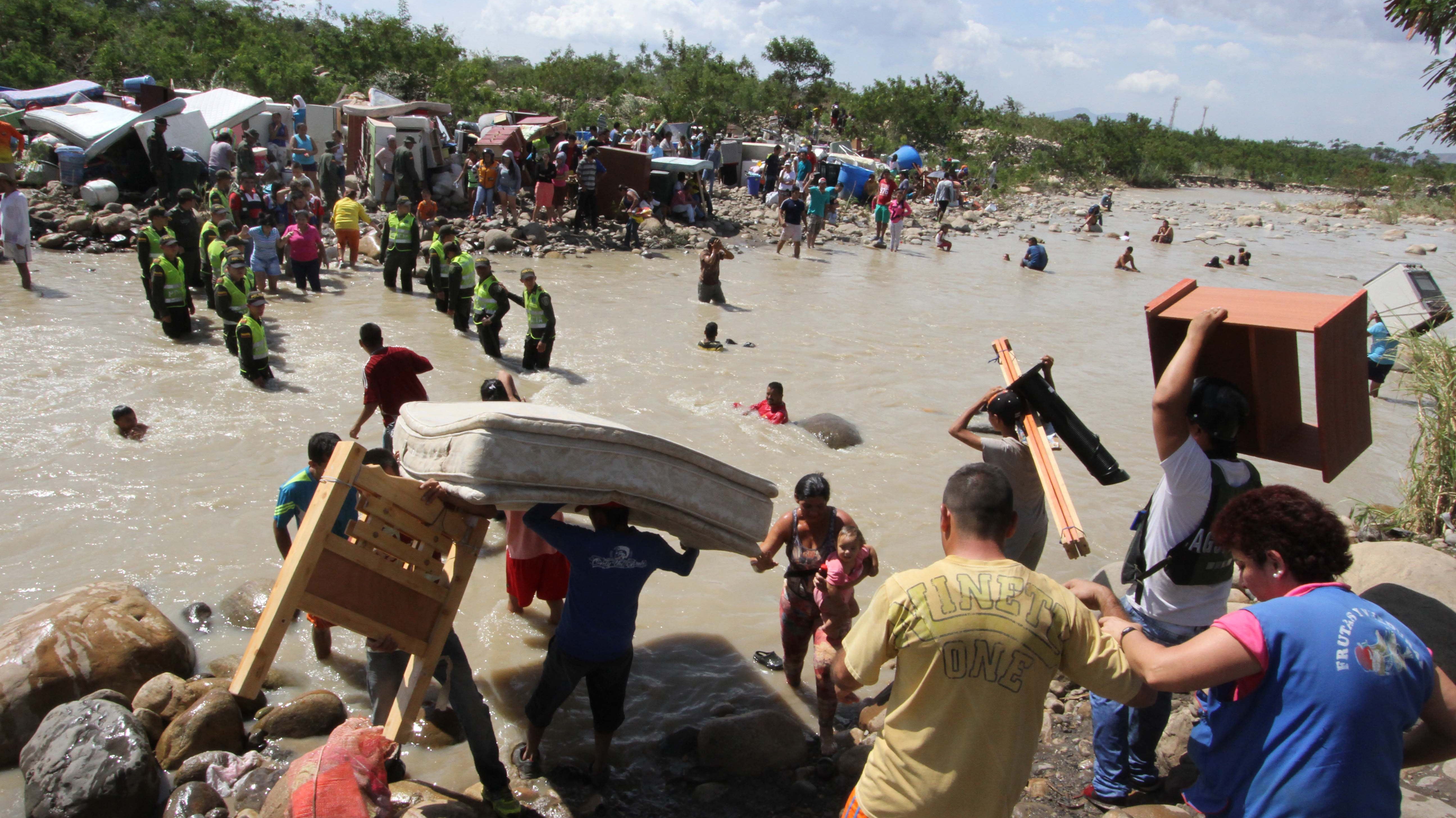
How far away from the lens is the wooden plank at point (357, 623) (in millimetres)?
3145

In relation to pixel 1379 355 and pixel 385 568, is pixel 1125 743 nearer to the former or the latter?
pixel 385 568

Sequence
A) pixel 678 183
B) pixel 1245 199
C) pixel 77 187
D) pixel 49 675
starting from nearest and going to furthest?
pixel 49 675
pixel 77 187
pixel 678 183
pixel 1245 199

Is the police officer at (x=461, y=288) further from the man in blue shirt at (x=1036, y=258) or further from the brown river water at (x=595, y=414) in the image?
the man in blue shirt at (x=1036, y=258)

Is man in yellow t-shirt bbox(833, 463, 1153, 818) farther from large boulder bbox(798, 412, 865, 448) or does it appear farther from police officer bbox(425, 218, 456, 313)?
police officer bbox(425, 218, 456, 313)

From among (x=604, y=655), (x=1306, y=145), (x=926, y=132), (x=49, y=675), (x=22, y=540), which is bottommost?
(x=22, y=540)

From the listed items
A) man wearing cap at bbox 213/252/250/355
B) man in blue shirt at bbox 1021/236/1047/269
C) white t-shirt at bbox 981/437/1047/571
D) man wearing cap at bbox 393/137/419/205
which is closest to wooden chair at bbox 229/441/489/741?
white t-shirt at bbox 981/437/1047/571

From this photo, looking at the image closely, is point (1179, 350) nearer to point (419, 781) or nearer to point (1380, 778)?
point (1380, 778)

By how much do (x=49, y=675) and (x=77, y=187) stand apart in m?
16.2

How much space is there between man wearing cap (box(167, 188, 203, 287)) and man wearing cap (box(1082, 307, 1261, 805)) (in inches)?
485

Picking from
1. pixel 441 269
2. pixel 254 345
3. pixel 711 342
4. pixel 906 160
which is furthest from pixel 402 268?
pixel 906 160

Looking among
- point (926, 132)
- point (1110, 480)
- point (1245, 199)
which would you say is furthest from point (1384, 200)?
point (1110, 480)

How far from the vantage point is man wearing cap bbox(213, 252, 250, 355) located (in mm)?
10109

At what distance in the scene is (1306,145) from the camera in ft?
279

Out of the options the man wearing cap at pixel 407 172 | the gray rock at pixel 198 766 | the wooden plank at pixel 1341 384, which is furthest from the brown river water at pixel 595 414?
the man wearing cap at pixel 407 172
